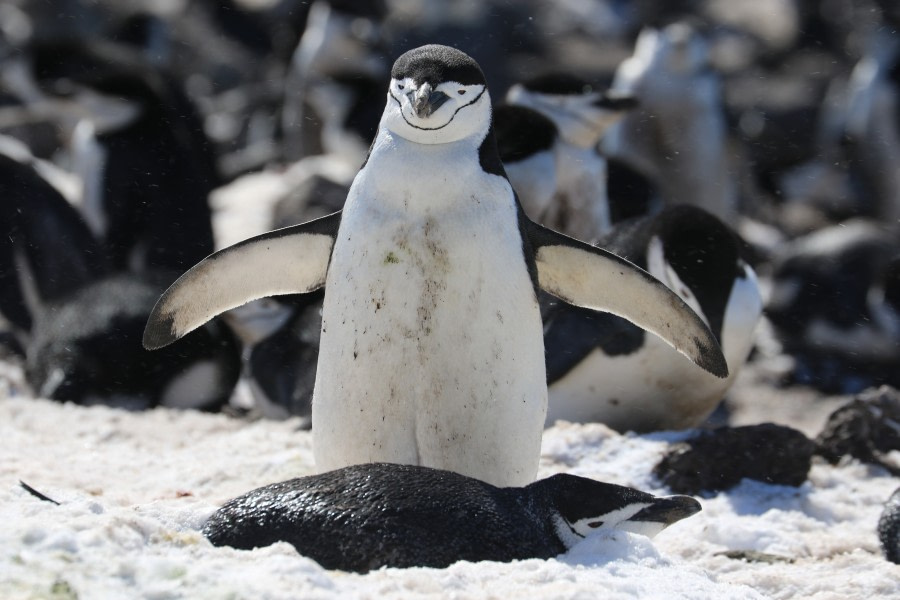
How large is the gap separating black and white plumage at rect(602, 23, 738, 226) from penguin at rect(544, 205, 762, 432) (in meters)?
3.90

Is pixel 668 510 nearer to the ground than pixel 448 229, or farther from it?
nearer to the ground

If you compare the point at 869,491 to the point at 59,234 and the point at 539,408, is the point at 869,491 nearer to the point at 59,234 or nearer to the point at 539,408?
the point at 539,408

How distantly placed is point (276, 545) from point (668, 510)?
37.7 inches

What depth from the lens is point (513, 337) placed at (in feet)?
11.8

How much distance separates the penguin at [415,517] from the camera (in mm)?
2691

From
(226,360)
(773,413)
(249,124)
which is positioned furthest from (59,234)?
(249,124)

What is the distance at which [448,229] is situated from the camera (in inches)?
139

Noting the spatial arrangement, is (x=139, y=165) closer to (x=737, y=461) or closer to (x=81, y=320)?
(x=81, y=320)

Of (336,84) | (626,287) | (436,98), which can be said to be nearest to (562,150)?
(626,287)

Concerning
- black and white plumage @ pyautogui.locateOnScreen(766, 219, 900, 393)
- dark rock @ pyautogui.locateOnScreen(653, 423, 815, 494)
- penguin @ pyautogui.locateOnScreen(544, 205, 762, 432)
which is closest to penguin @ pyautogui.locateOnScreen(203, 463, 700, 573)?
dark rock @ pyautogui.locateOnScreen(653, 423, 815, 494)

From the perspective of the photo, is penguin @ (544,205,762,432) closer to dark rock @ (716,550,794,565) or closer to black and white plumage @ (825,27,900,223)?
dark rock @ (716,550,794,565)

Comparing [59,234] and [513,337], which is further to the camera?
[59,234]

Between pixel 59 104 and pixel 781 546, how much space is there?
6800 mm

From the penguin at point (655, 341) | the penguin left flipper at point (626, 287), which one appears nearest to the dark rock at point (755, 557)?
the penguin left flipper at point (626, 287)
